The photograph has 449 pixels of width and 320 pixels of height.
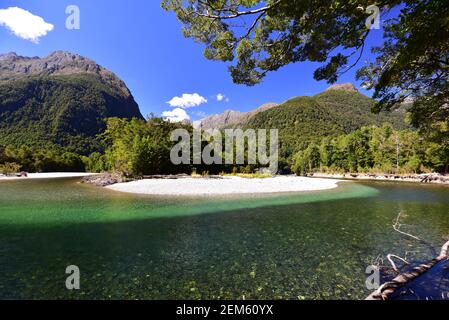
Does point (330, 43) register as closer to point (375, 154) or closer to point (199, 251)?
point (199, 251)

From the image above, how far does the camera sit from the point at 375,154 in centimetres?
6425

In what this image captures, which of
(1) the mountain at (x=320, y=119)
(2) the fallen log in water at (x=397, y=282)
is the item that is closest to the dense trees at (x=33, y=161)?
(2) the fallen log in water at (x=397, y=282)

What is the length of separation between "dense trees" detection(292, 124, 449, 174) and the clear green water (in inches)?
1937

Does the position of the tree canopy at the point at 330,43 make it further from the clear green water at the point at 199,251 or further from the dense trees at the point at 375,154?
the dense trees at the point at 375,154

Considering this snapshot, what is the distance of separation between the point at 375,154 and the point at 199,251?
231ft

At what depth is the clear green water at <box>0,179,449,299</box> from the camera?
17.6 ft

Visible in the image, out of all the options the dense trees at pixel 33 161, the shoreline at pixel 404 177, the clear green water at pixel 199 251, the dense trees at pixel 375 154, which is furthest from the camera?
the dense trees at pixel 33 161

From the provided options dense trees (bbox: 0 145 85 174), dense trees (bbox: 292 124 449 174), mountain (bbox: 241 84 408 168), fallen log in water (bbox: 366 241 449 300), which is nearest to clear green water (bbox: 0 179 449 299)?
fallen log in water (bbox: 366 241 449 300)

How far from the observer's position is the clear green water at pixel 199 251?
5363mm

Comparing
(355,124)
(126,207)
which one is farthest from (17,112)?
(355,124)

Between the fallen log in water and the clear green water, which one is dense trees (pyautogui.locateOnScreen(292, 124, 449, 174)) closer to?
the clear green water

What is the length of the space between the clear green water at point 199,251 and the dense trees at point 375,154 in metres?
49.2
